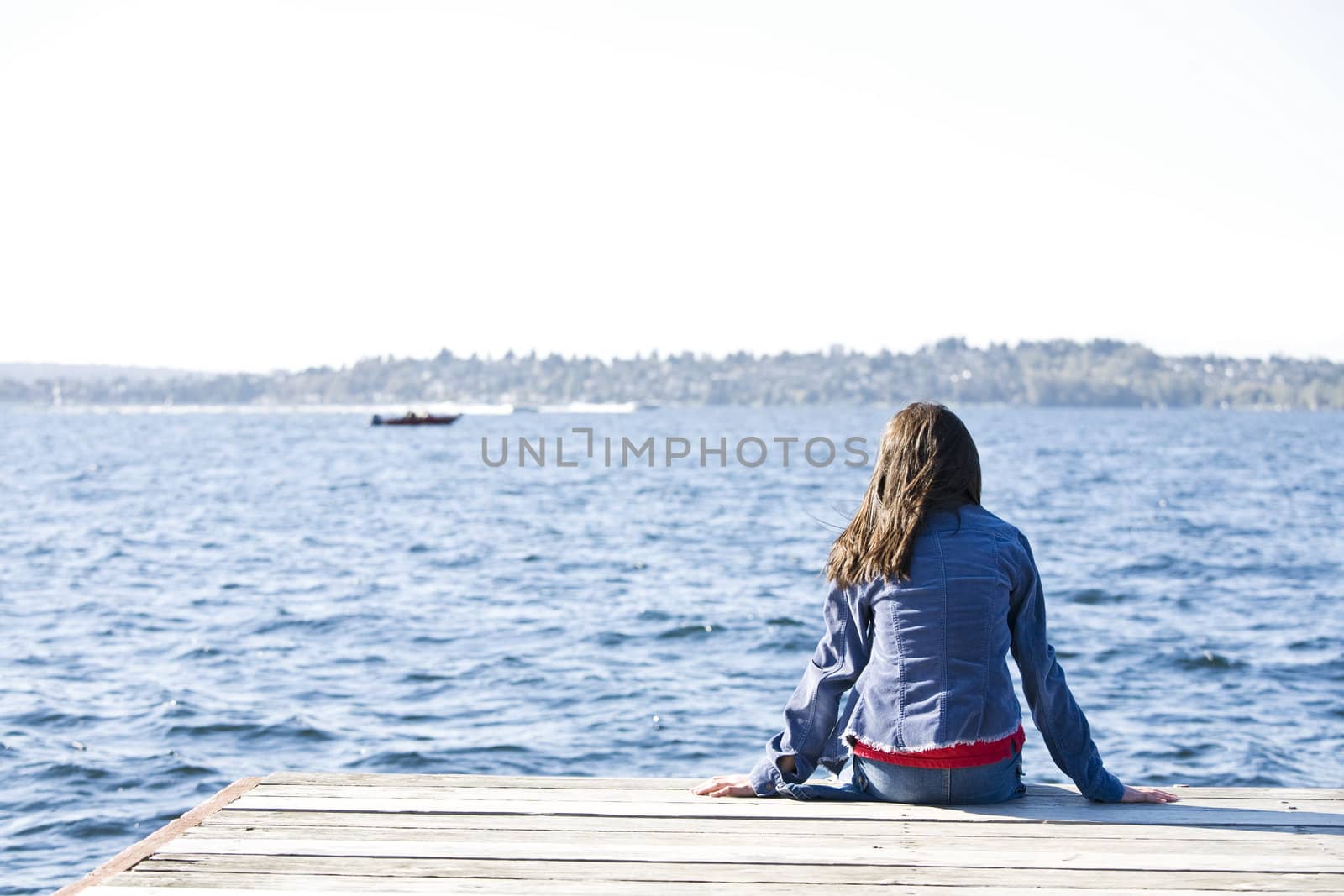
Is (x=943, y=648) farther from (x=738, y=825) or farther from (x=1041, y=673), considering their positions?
(x=738, y=825)

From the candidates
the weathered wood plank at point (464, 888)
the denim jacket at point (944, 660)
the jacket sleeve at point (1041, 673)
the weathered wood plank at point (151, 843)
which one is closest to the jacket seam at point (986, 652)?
the denim jacket at point (944, 660)

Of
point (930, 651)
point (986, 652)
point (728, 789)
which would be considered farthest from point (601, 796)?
point (986, 652)

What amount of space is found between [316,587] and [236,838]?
16.6 m

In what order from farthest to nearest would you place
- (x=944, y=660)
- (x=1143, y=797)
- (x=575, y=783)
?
1. (x=575, y=783)
2. (x=1143, y=797)
3. (x=944, y=660)

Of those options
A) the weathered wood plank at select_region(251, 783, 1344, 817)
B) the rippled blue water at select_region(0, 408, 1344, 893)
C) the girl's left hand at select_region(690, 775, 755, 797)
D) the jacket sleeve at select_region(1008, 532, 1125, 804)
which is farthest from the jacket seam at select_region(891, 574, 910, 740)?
the rippled blue water at select_region(0, 408, 1344, 893)

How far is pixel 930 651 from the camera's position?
13.9 ft

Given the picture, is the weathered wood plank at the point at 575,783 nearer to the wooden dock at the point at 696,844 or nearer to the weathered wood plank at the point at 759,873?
the wooden dock at the point at 696,844

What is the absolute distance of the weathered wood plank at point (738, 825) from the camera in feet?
13.6

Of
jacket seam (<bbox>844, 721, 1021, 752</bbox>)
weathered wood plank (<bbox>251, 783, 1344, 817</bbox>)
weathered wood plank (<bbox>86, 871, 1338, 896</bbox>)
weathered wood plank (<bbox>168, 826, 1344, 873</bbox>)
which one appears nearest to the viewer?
weathered wood plank (<bbox>86, 871, 1338, 896</bbox>)

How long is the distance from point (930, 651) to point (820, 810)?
2.31 ft

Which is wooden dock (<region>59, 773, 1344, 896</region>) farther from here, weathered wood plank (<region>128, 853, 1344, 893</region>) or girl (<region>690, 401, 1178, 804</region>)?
girl (<region>690, 401, 1178, 804</region>)

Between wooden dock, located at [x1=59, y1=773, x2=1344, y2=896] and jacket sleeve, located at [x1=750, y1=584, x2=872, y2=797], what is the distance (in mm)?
148

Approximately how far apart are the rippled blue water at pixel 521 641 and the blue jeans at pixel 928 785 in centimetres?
574

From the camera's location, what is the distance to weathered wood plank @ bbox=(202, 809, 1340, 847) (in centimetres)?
416
